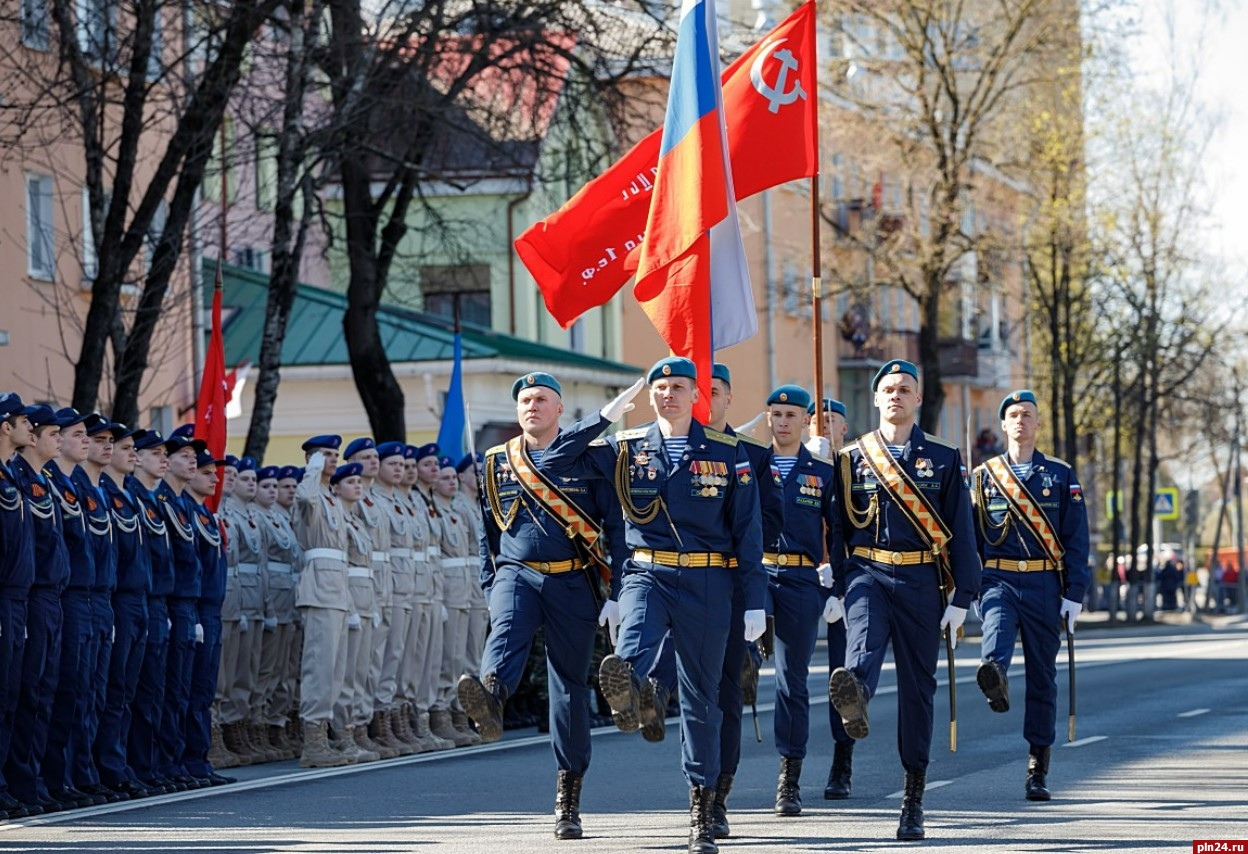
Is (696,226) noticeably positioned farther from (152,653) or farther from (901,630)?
(152,653)

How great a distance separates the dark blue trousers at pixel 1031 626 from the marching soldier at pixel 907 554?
131 centimetres

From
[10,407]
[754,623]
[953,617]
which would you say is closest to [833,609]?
[953,617]

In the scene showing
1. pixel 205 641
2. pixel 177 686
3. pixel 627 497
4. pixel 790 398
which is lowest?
pixel 177 686

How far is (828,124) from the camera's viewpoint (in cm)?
3966

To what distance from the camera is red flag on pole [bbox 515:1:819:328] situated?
14180mm

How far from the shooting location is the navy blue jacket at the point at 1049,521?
12609 millimetres

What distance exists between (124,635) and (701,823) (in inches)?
195

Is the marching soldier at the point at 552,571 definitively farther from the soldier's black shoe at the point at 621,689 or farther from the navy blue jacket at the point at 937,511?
the navy blue jacket at the point at 937,511

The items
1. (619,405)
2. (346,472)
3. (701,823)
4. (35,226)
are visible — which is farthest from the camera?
(35,226)

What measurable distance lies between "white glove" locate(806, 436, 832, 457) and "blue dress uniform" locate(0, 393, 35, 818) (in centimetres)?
438

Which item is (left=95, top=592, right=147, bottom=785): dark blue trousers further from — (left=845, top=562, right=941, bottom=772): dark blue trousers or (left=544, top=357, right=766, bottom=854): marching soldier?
(left=845, top=562, right=941, bottom=772): dark blue trousers

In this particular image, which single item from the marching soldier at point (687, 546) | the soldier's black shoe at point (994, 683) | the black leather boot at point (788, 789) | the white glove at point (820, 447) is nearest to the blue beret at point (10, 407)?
the marching soldier at point (687, 546)

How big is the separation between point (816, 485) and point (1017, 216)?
99.4 ft

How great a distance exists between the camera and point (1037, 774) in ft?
39.7
